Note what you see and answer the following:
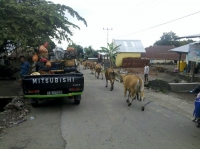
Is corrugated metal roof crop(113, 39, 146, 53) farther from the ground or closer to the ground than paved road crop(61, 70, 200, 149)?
farther from the ground

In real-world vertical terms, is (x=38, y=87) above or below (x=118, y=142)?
above

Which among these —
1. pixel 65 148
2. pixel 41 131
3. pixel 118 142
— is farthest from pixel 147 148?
pixel 41 131

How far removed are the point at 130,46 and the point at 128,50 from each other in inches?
73.4

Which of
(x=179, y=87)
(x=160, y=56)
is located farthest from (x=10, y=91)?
(x=160, y=56)

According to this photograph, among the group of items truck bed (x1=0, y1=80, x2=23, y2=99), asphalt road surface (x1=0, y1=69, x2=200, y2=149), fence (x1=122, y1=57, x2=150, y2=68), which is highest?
fence (x1=122, y1=57, x2=150, y2=68)

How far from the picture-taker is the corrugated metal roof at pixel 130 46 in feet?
133

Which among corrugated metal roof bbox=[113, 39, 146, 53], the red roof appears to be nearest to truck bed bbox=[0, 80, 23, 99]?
corrugated metal roof bbox=[113, 39, 146, 53]

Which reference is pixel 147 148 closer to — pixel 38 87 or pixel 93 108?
pixel 93 108

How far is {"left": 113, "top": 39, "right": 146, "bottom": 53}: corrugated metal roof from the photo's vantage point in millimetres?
40531

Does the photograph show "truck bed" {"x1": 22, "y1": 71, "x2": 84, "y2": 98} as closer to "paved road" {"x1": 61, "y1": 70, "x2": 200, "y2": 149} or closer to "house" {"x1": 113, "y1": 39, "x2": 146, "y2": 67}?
"paved road" {"x1": 61, "y1": 70, "x2": 200, "y2": 149}

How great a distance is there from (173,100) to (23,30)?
8.79 meters

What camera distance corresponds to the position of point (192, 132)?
571 centimetres

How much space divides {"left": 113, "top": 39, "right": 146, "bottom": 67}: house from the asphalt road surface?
31458 mm

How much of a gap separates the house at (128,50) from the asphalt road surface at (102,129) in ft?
103
